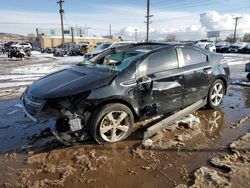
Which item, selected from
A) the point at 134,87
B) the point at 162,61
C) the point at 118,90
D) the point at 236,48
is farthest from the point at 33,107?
the point at 236,48

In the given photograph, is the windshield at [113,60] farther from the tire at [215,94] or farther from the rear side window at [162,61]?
the tire at [215,94]

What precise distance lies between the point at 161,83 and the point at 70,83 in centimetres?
163

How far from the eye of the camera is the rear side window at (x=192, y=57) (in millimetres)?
5480

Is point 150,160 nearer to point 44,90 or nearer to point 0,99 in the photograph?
point 44,90

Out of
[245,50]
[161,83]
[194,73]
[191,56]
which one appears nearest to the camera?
[161,83]

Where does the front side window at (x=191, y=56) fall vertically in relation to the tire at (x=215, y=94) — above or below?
above

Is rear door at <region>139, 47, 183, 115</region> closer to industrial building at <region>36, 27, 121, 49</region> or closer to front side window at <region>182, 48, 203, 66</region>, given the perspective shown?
front side window at <region>182, 48, 203, 66</region>

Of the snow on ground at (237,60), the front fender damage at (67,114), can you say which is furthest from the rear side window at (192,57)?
the snow on ground at (237,60)

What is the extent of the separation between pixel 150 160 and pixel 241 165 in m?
1.25

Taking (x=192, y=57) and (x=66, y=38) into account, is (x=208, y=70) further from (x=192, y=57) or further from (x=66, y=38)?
(x=66, y=38)

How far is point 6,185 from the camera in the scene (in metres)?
3.29

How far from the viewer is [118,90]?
4.30m

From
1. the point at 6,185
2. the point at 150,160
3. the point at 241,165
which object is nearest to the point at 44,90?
the point at 6,185

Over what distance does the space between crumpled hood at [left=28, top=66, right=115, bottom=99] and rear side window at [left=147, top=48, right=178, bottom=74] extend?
31.9 inches
